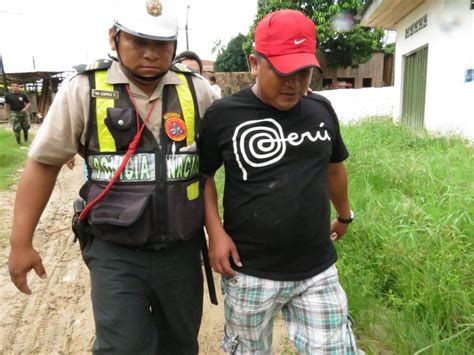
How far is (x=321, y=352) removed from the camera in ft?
5.51

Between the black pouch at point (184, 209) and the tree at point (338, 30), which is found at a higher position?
the tree at point (338, 30)

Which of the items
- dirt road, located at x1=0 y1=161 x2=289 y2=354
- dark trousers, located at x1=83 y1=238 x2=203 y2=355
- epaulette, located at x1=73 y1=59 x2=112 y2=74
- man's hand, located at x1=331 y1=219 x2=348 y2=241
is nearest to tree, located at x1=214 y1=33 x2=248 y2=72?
dirt road, located at x1=0 y1=161 x2=289 y2=354

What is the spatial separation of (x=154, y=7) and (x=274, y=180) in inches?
29.8

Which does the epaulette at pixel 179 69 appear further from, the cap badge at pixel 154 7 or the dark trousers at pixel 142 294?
the dark trousers at pixel 142 294

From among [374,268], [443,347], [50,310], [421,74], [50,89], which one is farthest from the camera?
[50,89]

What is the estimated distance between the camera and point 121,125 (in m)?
1.68

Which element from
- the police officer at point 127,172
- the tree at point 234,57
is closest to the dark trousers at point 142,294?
the police officer at point 127,172

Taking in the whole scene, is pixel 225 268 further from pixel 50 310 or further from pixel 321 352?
pixel 50 310

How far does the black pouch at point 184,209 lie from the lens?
5.70 ft

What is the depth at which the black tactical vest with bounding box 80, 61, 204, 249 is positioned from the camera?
1683 mm

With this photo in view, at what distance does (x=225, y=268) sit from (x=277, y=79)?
711 millimetres

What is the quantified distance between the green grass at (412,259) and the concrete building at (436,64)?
3.05m

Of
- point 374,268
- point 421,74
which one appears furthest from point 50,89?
point 374,268

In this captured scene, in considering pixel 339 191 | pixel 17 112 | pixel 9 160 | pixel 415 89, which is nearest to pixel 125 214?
pixel 339 191
